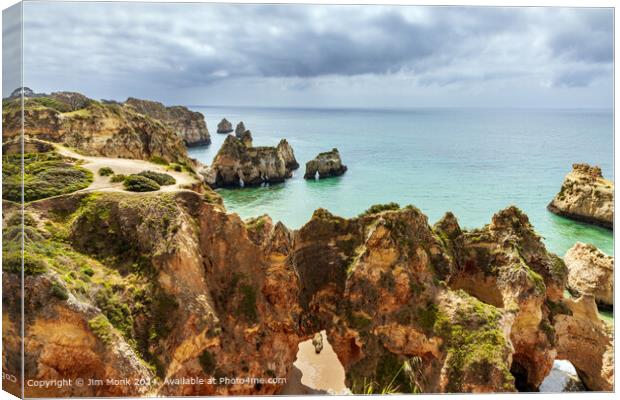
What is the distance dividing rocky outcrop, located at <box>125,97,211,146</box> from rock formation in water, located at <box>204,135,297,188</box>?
8554 mm

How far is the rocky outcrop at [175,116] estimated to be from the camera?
30.4m

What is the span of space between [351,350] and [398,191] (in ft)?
47.7

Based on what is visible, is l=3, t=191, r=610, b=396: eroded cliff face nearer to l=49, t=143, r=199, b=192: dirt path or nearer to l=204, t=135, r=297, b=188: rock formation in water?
l=49, t=143, r=199, b=192: dirt path

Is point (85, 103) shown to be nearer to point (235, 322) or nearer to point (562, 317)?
point (235, 322)

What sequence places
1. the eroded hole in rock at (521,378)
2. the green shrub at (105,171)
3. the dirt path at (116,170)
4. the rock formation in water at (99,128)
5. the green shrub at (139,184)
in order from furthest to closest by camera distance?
1. the green shrub at (105,171)
2. the rock formation in water at (99,128)
3. the eroded hole in rock at (521,378)
4. the dirt path at (116,170)
5. the green shrub at (139,184)

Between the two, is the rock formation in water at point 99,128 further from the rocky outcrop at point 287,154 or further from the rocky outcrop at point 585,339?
the rocky outcrop at point 585,339

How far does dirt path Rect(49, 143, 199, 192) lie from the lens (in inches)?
784

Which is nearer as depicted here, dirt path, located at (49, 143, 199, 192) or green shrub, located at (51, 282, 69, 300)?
green shrub, located at (51, 282, 69, 300)

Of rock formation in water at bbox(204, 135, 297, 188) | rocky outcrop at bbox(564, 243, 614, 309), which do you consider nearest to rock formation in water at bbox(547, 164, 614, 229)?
rocky outcrop at bbox(564, 243, 614, 309)

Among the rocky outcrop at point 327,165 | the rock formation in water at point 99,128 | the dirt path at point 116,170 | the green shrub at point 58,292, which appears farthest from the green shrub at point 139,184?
the rocky outcrop at point 327,165

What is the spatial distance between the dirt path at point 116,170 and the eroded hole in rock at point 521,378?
1582 centimetres

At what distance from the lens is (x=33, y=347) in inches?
527

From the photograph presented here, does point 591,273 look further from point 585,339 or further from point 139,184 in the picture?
point 139,184

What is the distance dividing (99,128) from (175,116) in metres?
7.61
